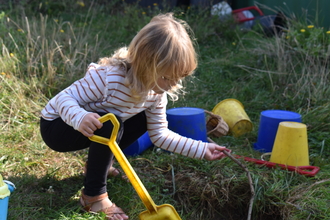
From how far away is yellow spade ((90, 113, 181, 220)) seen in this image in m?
1.35

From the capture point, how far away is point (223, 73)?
3598 mm

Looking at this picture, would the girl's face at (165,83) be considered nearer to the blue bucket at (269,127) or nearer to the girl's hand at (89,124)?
the girl's hand at (89,124)

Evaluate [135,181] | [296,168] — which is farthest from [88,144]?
[296,168]

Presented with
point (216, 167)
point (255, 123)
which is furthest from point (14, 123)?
point (255, 123)

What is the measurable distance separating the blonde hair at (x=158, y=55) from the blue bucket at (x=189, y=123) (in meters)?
0.77

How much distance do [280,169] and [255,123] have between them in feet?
2.61

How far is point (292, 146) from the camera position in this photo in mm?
2016

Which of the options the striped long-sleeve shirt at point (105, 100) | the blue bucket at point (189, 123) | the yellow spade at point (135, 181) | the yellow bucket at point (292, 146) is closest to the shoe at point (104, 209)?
the yellow spade at point (135, 181)

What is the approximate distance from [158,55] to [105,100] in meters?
0.33

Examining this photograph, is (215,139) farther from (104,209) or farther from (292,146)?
(104,209)

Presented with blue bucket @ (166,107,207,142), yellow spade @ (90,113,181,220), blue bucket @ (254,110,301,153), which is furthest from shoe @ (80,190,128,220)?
blue bucket @ (254,110,301,153)

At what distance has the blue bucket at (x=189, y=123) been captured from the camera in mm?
2244

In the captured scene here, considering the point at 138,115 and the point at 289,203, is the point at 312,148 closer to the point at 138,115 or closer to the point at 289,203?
the point at 289,203

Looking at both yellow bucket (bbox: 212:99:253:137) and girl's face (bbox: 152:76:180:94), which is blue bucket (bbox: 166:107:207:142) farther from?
girl's face (bbox: 152:76:180:94)
